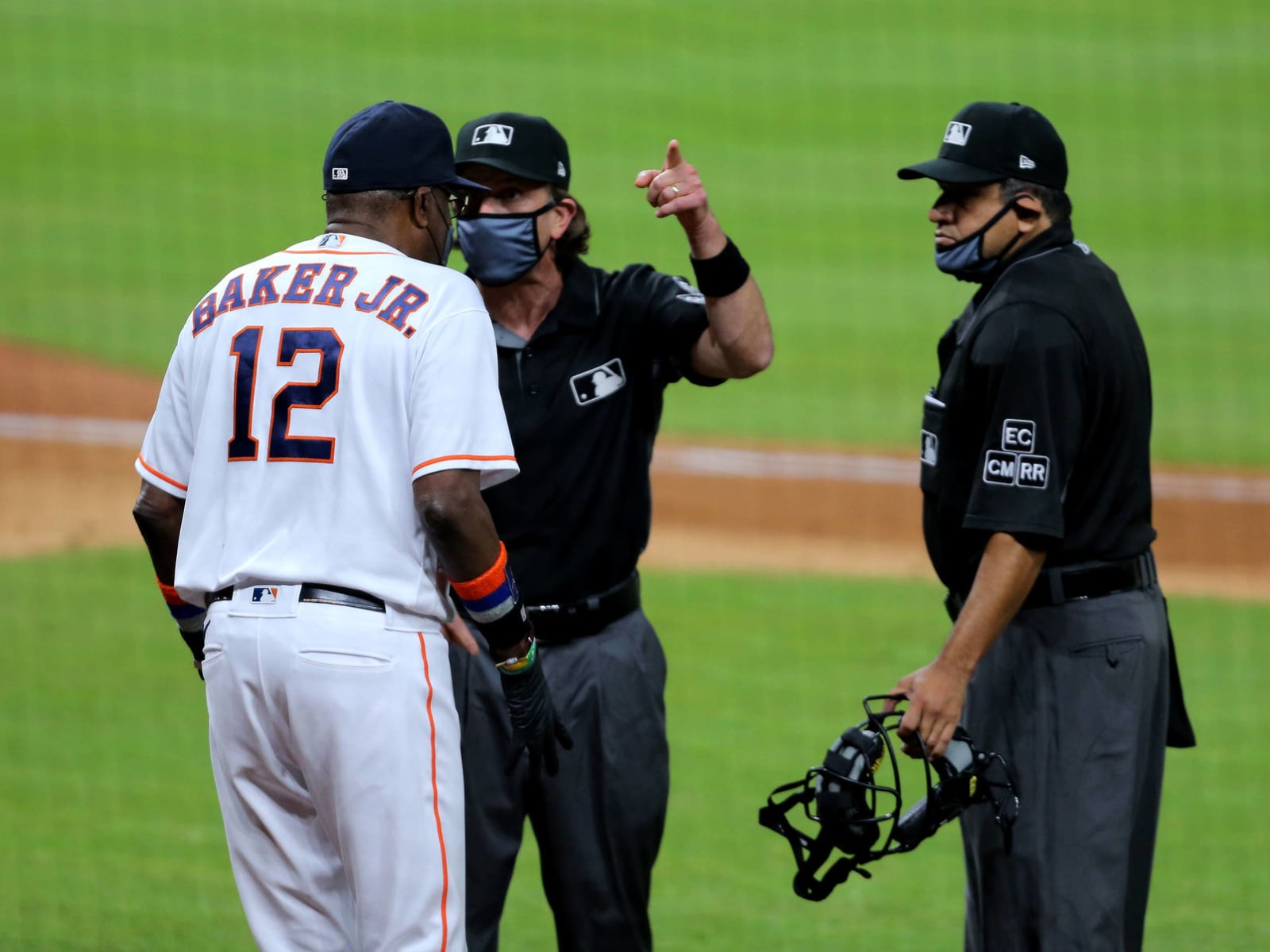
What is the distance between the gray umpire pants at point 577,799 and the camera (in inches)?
146

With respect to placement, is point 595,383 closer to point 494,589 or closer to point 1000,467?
point 494,589

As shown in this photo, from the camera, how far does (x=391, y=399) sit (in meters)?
2.99

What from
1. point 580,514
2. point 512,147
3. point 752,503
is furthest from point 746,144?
point 580,514

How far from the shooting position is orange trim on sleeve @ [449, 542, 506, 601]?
10.0 ft

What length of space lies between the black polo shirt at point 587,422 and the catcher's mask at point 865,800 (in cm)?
71

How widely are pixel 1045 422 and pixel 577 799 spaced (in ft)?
4.33

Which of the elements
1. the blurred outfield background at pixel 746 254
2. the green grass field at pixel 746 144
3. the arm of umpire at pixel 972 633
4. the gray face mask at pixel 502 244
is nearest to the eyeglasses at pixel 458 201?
A: the gray face mask at pixel 502 244

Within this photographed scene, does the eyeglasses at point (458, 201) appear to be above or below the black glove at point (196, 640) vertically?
above

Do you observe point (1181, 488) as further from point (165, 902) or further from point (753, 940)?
point (165, 902)

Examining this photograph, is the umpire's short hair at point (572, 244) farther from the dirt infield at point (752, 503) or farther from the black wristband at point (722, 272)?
the dirt infield at point (752, 503)

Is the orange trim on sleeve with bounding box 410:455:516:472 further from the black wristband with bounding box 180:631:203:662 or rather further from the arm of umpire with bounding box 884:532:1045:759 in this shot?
the arm of umpire with bounding box 884:532:1045:759

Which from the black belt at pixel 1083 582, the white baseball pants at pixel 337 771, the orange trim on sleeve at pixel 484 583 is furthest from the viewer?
the black belt at pixel 1083 582

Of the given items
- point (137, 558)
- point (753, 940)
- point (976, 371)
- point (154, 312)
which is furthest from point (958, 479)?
point (154, 312)

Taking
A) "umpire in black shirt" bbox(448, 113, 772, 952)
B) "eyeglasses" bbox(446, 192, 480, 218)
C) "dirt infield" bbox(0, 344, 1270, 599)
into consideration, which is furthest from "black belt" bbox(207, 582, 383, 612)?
"dirt infield" bbox(0, 344, 1270, 599)
